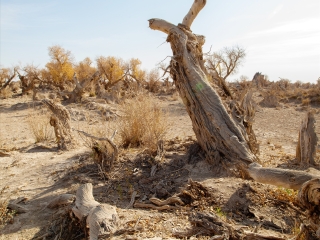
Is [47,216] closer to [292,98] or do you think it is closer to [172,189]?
[172,189]

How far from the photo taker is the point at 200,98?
15.5ft

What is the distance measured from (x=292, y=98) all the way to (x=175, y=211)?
13.8 m

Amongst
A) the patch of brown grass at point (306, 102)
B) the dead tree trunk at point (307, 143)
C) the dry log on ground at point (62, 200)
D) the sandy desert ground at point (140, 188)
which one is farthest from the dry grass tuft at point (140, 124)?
the patch of brown grass at point (306, 102)

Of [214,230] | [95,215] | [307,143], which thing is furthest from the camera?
[307,143]

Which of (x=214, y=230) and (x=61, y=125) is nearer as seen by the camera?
(x=214, y=230)

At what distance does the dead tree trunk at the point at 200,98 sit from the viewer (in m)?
4.32

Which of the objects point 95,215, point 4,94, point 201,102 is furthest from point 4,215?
point 4,94

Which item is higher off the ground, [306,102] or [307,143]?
[306,102]

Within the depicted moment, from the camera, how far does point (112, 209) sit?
293 centimetres

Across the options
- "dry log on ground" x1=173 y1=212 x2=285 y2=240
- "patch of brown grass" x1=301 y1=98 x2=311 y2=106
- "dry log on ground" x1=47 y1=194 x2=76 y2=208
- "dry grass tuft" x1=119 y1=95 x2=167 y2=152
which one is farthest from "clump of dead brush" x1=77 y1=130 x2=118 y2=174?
"patch of brown grass" x1=301 y1=98 x2=311 y2=106

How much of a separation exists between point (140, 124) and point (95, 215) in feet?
9.64


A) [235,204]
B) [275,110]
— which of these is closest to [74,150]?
[235,204]

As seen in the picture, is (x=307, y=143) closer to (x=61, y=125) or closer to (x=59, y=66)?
(x=61, y=125)

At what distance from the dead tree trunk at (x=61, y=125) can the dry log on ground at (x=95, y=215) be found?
322 cm
